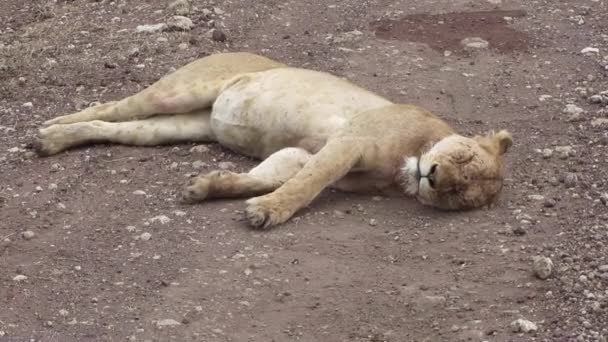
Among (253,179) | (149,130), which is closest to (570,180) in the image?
(253,179)

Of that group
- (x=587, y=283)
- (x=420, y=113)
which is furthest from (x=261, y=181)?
(x=587, y=283)

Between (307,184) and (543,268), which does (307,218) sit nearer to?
(307,184)

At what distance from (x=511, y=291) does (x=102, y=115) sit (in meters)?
3.17

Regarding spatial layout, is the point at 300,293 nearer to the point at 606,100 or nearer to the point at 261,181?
the point at 261,181

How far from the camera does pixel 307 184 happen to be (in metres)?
5.92

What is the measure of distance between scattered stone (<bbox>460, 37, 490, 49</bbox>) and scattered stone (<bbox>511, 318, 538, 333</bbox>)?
4.48 metres

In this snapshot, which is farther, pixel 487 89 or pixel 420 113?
pixel 487 89

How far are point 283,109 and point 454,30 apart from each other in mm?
2916

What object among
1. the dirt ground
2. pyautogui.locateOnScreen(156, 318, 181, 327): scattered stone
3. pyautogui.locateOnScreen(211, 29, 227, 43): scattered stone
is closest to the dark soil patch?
the dirt ground

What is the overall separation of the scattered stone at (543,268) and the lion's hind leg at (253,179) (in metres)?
1.63

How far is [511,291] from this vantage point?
5.08m

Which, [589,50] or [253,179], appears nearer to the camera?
[253,179]

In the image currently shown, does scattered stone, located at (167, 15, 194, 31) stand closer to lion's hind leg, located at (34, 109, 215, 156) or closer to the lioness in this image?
the lioness

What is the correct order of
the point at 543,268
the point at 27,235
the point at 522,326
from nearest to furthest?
the point at 522,326 → the point at 543,268 → the point at 27,235
